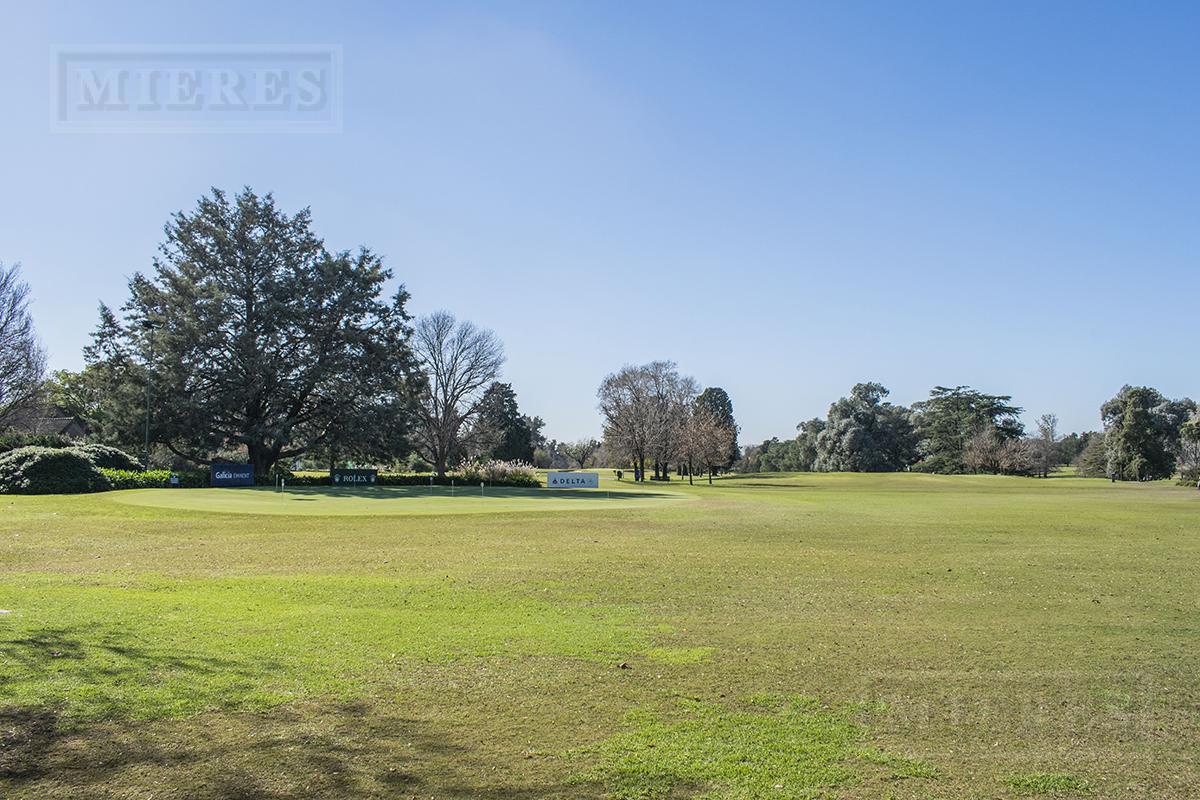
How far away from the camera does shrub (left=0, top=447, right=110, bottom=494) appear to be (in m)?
30.9

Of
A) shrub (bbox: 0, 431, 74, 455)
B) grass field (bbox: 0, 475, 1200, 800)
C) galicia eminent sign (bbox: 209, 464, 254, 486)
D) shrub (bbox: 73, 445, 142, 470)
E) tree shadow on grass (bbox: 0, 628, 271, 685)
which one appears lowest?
grass field (bbox: 0, 475, 1200, 800)

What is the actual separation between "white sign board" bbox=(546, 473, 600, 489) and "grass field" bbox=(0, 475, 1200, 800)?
96.6 ft

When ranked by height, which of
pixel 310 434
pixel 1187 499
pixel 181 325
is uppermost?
pixel 181 325

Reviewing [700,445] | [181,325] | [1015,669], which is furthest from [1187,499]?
[181,325]

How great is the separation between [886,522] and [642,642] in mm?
19180

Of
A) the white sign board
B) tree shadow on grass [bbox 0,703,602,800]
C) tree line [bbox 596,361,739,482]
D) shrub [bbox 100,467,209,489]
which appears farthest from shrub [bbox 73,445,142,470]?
tree line [bbox 596,361,739,482]

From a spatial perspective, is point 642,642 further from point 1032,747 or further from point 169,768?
point 169,768

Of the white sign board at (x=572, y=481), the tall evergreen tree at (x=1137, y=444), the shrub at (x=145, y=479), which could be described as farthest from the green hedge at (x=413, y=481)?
the tall evergreen tree at (x=1137, y=444)

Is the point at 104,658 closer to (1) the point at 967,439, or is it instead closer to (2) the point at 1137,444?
(2) the point at 1137,444

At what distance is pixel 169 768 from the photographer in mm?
4965

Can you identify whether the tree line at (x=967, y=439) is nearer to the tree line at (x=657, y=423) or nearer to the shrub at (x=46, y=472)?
the tree line at (x=657, y=423)

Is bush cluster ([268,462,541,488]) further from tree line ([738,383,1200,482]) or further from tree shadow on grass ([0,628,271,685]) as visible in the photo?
tree line ([738,383,1200,482])

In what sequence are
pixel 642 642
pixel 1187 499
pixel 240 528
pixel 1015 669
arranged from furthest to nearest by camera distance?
pixel 1187 499, pixel 240 528, pixel 642 642, pixel 1015 669

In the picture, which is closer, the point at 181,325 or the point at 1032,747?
the point at 1032,747
